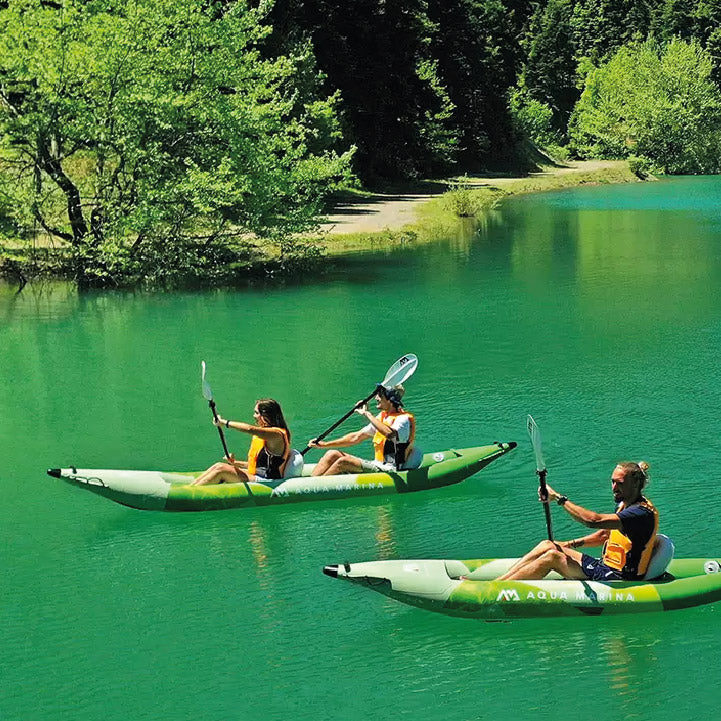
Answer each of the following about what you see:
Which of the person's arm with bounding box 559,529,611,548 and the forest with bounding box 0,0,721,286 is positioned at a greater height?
the forest with bounding box 0,0,721,286

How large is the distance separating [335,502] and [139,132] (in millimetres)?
16796

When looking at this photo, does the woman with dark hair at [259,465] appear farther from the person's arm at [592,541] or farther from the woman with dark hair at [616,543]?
the person's arm at [592,541]

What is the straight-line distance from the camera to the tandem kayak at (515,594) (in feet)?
31.8

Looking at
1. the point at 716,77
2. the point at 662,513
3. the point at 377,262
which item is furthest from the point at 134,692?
the point at 716,77

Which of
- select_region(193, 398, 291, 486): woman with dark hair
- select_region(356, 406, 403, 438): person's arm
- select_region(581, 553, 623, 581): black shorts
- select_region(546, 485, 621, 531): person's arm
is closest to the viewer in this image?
select_region(546, 485, 621, 531): person's arm

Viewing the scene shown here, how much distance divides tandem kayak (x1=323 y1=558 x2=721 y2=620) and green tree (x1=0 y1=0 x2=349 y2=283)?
18.4 m

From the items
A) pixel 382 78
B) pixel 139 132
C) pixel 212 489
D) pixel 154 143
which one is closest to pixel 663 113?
pixel 382 78

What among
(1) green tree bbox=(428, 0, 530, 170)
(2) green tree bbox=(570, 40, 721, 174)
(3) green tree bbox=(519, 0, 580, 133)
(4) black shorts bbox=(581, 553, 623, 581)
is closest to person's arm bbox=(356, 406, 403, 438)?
(4) black shorts bbox=(581, 553, 623, 581)

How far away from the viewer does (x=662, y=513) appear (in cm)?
1276

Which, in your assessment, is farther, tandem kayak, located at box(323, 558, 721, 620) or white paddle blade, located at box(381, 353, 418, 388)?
white paddle blade, located at box(381, 353, 418, 388)

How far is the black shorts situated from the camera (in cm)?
986

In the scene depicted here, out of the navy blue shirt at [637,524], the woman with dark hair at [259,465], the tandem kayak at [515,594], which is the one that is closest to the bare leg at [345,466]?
the woman with dark hair at [259,465]

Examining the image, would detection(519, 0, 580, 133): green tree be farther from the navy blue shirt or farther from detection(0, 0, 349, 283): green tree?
the navy blue shirt

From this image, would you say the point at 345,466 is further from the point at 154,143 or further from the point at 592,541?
the point at 154,143
